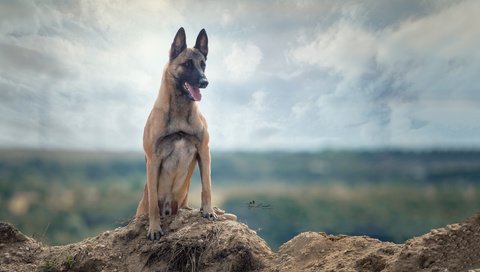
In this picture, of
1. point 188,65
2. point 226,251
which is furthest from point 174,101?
point 226,251

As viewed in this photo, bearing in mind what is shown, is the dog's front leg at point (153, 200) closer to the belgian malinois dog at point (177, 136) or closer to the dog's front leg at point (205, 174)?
the belgian malinois dog at point (177, 136)

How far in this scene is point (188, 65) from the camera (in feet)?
33.2

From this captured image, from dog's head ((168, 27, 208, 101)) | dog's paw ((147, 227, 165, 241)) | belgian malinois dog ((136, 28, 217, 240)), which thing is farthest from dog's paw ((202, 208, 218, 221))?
dog's head ((168, 27, 208, 101))

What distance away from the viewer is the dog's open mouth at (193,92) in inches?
394

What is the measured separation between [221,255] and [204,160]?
6.72 ft

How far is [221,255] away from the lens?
8.59 meters

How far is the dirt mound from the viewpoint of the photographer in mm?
6625

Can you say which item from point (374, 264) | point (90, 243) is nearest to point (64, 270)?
point (90, 243)

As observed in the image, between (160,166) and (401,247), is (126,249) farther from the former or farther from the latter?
(401,247)

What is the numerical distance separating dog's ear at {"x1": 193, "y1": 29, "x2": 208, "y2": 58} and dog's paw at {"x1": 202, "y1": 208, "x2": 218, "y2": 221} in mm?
3047

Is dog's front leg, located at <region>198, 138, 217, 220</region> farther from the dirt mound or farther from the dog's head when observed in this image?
the dog's head

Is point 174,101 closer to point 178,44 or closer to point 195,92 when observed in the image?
point 195,92

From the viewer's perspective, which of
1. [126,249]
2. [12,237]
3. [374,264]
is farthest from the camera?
[12,237]

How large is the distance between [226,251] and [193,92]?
10.1ft
